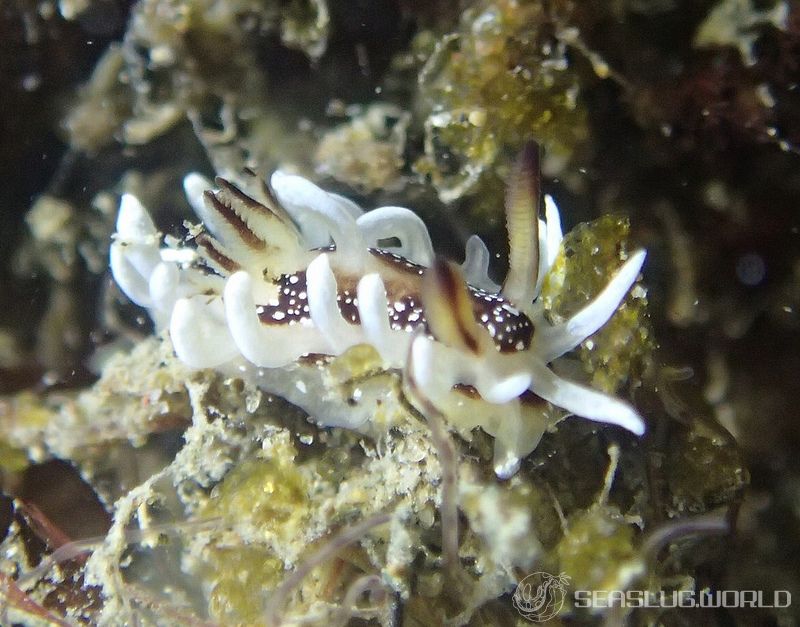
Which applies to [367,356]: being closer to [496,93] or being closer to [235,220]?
[235,220]

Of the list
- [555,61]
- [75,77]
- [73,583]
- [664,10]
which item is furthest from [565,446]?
[75,77]

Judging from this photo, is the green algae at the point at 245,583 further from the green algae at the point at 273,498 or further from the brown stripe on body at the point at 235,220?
the brown stripe on body at the point at 235,220

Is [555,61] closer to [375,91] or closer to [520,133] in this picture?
[520,133]

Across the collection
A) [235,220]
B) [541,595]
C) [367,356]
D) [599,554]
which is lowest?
[541,595]

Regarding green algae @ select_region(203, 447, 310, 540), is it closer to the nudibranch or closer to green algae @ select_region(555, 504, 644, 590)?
the nudibranch

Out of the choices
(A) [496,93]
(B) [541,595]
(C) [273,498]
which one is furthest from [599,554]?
(A) [496,93]
